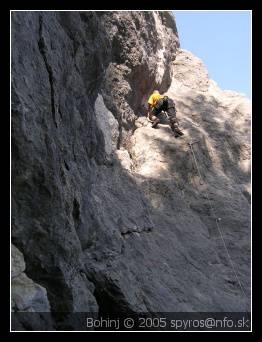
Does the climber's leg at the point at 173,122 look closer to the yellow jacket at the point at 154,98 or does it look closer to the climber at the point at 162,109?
the climber at the point at 162,109

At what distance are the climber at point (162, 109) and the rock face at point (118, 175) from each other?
A: 0.73 feet

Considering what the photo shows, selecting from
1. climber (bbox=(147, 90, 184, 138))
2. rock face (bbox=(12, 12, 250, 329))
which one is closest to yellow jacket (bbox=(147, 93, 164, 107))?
climber (bbox=(147, 90, 184, 138))

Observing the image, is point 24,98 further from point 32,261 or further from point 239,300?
point 239,300

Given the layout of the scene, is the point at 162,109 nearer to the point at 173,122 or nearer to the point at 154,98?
the point at 154,98

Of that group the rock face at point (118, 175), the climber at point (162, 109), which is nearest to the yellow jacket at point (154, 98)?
the climber at point (162, 109)

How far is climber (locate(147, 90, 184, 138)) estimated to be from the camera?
1106 cm

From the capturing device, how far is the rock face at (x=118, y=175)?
484 cm

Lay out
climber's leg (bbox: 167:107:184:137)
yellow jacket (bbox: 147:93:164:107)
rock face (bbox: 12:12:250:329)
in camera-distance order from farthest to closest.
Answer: yellow jacket (bbox: 147:93:164:107)
climber's leg (bbox: 167:107:184:137)
rock face (bbox: 12:12:250:329)

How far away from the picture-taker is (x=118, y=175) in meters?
8.66

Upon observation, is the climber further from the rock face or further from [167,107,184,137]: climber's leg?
the rock face

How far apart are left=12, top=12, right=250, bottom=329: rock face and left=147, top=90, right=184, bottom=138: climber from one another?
223mm

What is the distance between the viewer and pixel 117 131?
10.0 meters

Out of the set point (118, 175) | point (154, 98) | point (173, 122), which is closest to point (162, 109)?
point (154, 98)

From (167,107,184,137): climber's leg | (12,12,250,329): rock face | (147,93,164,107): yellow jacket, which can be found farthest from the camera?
(147,93,164,107): yellow jacket
